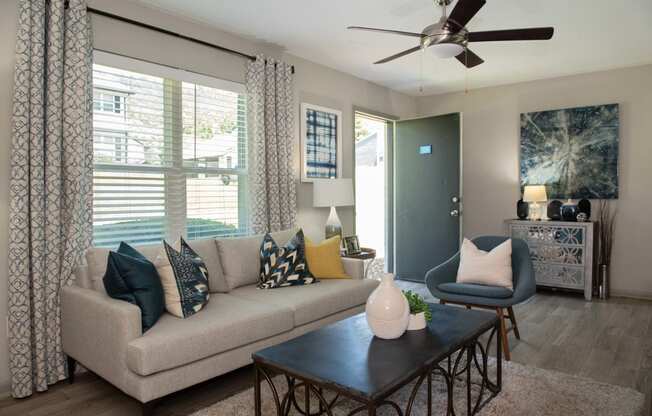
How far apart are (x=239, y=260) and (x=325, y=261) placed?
69 cm

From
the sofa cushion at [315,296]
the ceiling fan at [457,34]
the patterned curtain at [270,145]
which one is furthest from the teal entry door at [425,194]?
the ceiling fan at [457,34]

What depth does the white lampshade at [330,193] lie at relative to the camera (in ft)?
13.9

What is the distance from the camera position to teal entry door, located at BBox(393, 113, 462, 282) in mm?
5555

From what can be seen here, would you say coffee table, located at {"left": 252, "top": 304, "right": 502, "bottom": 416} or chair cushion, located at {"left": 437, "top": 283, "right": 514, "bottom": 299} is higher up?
chair cushion, located at {"left": 437, "top": 283, "right": 514, "bottom": 299}

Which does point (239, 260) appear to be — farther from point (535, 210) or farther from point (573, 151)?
point (573, 151)

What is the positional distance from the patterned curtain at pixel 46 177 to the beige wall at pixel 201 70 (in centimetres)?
10

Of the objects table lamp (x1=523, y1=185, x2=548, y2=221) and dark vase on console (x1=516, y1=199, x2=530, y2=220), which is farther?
dark vase on console (x1=516, y1=199, x2=530, y2=220)

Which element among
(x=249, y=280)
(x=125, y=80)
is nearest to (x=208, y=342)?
(x=249, y=280)

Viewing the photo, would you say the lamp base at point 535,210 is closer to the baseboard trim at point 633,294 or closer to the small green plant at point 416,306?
the baseboard trim at point 633,294

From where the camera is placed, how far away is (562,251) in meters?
5.00

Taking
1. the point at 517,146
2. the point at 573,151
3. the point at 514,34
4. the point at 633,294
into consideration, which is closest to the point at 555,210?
the point at 573,151

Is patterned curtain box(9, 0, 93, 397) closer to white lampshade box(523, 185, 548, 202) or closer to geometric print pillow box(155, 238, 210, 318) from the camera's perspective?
geometric print pillow box(155, 238, 210, 318)

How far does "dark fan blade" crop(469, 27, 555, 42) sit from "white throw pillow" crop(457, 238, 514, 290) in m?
1.56

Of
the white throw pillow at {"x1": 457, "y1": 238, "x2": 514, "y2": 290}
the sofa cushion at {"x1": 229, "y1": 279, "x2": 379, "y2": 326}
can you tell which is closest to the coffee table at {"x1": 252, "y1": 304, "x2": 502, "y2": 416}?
the sofa cushion at {"x1": 229, "y1": 279, "x2": 379, "y2": 326}
